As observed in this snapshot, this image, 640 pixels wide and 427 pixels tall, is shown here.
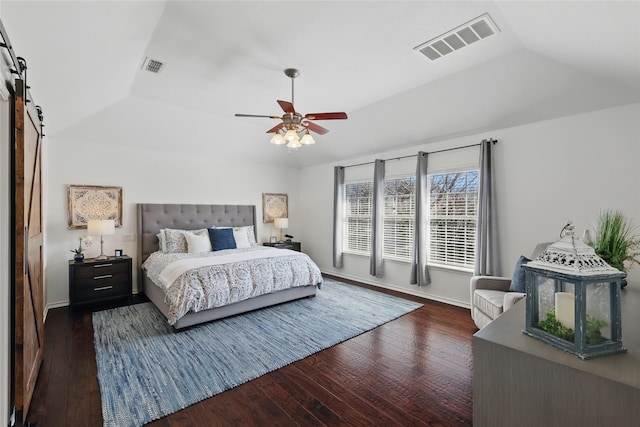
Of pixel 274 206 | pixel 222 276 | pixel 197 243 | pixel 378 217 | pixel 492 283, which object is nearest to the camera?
pixel 492 283

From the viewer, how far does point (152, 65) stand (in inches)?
121

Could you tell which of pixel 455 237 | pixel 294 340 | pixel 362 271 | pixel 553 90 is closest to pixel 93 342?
pixel 294 340

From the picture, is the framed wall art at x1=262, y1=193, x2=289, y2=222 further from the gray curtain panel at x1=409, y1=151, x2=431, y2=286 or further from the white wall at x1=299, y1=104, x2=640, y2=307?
the white wall at x1=299, y1=104, x2=640, y2=307

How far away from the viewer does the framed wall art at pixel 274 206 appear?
21.5ft

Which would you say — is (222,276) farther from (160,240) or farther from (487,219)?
(487,219)

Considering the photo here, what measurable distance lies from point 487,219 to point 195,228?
15.9ft

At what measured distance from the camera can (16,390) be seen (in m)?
1.79

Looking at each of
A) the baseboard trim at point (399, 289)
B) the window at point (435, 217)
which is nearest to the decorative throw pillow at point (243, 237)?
the baseboard trim at point (399, 289)

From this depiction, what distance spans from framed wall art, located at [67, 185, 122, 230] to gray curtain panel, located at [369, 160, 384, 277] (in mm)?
4285

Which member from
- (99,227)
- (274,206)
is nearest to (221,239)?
(99,227)

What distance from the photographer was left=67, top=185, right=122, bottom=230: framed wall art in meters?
4.30

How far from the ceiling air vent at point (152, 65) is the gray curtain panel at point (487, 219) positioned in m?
4.05

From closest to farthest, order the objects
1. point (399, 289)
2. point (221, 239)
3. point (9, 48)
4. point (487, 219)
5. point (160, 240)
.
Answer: point (9, 48) → point (487, 219) → point (160, 240) → point (221, 239) → point (399, 289)

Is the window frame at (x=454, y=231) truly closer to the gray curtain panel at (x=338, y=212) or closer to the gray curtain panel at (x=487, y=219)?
the gray curtain panel at (x=487, y=219)
